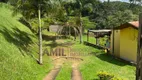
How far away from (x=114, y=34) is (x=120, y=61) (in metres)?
5.53

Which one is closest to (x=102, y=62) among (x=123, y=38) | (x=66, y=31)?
(x=123, y=38)

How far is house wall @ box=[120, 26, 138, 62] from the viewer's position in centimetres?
2338

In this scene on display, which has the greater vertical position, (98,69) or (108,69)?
(98,69)

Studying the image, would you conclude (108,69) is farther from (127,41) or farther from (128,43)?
(127,41)

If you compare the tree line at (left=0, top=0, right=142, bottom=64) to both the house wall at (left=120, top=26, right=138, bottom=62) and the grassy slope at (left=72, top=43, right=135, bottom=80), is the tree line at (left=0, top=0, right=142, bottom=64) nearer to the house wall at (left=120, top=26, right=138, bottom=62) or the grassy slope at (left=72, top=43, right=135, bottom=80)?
the grassy slope at (left=72, top=43, right=135, bottom=80)

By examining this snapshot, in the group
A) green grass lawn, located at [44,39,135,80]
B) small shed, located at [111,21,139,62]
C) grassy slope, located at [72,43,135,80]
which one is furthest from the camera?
small shed, located at [111,21,139,62]

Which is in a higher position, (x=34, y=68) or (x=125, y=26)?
(x=125, y=26)

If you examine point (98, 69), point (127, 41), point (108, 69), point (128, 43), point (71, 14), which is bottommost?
point (108, 69)

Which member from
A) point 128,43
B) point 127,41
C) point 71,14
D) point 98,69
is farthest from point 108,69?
point 71,14

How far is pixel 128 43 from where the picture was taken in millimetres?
24438

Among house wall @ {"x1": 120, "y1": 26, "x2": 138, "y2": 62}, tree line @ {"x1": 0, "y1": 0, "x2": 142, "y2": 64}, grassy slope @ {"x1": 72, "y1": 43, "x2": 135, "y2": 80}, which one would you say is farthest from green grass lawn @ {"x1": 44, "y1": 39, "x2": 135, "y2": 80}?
tree line @ {"x1": 0, "y1": 0, "x2": 142, "y2": 64}

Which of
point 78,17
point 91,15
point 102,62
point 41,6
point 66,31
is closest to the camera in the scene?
point 41,6

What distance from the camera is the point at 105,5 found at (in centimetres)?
8500

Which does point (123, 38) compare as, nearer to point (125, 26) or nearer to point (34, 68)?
point (125, 26)
